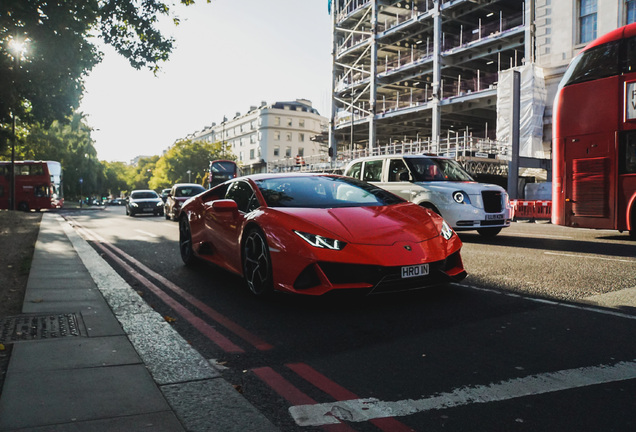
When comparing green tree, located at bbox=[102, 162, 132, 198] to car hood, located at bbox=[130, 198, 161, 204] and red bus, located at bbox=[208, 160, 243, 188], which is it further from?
car hood, located at bbox=[130, 198, 161, 204]

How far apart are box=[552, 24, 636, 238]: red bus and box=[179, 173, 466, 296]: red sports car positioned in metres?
6.70

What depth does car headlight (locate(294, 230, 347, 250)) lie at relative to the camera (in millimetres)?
4359

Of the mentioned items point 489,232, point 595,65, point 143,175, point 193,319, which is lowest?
point 193,319

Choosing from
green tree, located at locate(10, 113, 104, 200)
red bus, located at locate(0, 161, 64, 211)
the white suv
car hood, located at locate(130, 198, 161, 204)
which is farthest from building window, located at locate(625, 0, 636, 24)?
green tree, located at locate(10, 113, 104, 200)

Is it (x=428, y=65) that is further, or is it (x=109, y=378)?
(x=428, y=65)

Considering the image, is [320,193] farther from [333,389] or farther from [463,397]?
[463,397]

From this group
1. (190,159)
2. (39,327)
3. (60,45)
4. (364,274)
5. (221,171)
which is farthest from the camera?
(190,159)

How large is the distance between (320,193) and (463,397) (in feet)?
10.9

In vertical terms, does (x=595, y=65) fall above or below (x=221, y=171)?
above

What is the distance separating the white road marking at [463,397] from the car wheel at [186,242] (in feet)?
17.0

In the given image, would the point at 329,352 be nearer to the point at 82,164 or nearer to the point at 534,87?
the point at 534,87

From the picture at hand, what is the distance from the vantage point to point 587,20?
25078mm

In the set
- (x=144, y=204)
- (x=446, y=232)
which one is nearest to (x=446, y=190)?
(x=446, y=232)

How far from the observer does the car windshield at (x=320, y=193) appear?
5367 millimetres
